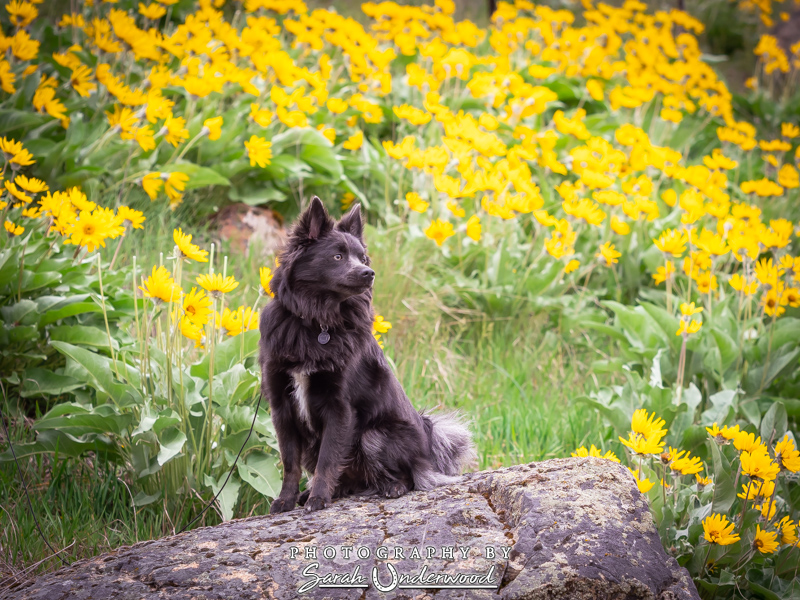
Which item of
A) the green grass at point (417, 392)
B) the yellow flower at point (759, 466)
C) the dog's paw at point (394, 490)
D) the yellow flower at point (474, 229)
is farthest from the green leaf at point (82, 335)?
the yellow flower at point (759, 466)

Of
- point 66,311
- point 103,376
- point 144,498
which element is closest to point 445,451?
point 144,498

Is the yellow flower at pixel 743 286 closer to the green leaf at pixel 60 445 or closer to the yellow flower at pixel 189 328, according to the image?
the yellow flower at pixel 189 328

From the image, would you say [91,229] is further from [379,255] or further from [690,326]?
[690,326]

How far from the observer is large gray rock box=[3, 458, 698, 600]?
2.08m

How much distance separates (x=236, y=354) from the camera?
3.48 metres

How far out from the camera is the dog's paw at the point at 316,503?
8.66 feet

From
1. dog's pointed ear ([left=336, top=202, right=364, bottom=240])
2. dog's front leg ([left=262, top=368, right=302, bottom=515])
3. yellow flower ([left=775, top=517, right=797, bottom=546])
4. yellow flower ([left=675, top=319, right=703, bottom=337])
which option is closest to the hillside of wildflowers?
yellow flower ([left=775, top=517, right=797, bottom=546])

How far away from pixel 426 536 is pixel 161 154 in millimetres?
4393

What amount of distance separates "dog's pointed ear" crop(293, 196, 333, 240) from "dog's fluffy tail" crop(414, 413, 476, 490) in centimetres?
102

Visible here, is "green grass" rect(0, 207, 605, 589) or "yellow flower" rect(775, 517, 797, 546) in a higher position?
"yellow flower" rect(775, 517, 797, 546)

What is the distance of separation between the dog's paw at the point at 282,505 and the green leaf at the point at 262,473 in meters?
0.27

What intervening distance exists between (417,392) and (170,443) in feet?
6.10

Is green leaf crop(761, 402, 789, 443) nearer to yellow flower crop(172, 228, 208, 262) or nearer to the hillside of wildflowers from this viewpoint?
the hillside of wildflowers

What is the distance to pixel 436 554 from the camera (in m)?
2.22
